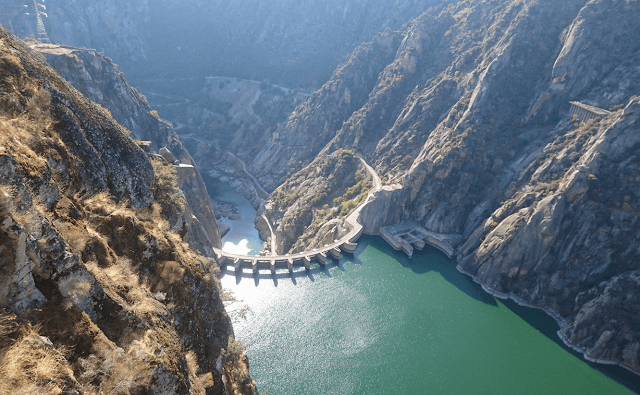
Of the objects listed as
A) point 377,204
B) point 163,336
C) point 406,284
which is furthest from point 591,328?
point 163,336

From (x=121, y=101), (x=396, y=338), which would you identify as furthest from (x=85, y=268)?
(x=121, y=101)

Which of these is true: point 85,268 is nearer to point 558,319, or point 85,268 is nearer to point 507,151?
point 558,319

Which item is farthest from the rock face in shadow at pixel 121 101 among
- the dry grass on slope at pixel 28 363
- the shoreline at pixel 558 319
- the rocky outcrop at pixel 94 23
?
the rocky outcrop at pixel 94 23

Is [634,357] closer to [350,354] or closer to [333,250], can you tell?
[350,354]

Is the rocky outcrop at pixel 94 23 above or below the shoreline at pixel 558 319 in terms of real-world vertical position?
above

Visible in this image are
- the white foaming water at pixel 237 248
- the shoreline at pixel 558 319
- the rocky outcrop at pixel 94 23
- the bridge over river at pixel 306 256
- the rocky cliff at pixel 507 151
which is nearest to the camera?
the shoreline at pixel 558 319

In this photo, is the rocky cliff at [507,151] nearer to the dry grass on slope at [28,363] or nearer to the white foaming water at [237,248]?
the white foaming water at [237,248]

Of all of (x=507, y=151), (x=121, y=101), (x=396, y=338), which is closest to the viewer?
(x=396, y=338)
